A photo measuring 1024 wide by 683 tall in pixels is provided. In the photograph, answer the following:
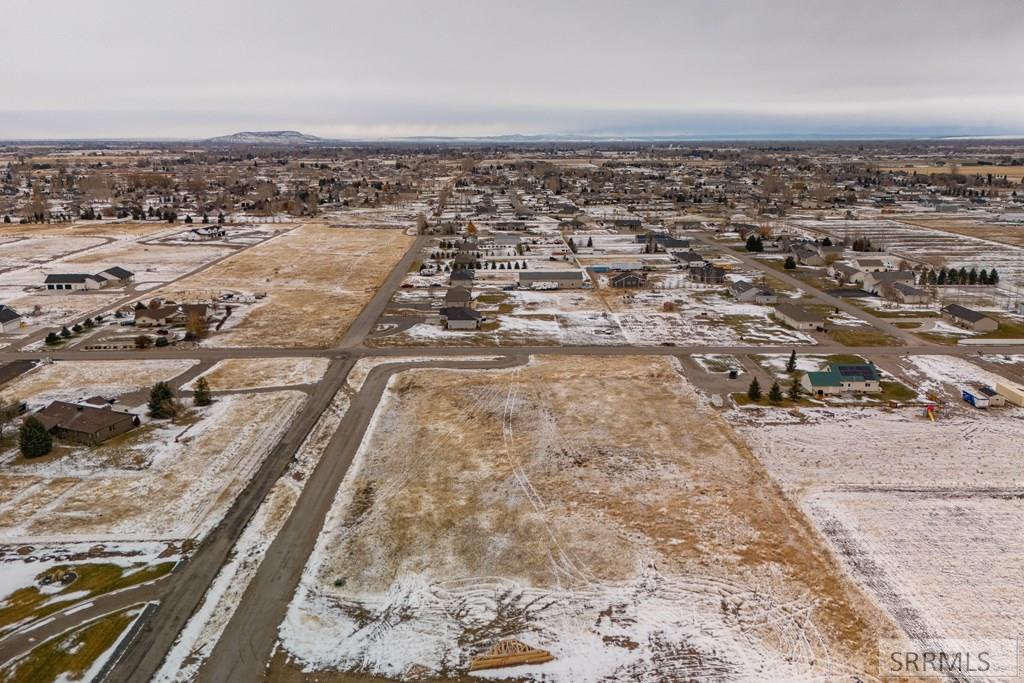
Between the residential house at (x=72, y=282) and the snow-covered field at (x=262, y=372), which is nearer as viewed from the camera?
the snow-covered field at (x=262, y=372)

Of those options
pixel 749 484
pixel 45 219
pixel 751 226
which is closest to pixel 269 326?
pixel 749 484

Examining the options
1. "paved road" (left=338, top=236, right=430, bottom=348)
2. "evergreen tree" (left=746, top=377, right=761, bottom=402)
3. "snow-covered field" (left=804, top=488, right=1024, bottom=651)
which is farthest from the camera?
"paved road" (left=338, top=236, right=430, bottom=348)

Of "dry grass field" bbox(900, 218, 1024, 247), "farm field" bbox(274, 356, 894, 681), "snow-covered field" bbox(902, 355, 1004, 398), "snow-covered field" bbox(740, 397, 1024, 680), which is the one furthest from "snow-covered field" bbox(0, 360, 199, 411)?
"dry grass field" bbox(900, 218, 1024, 247)

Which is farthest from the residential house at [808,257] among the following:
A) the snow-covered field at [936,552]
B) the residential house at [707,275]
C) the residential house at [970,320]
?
the snow-covered field at [936,552]

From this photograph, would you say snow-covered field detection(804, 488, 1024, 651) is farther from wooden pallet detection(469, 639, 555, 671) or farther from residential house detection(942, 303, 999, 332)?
residential house detection(942, 303, 999, 332)

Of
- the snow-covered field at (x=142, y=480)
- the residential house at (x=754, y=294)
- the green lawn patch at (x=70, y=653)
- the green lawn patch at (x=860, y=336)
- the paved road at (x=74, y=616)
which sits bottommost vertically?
the green lawn patch at (x=70, y=653)

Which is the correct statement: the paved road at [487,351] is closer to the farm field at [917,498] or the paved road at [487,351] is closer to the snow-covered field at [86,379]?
the snow-covered field at [86,379]

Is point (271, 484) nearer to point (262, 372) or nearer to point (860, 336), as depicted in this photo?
point (262, 372)

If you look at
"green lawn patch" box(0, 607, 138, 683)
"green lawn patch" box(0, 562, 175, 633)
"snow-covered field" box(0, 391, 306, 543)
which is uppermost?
"snow-covered field" box(0, 391, 306, 543)
